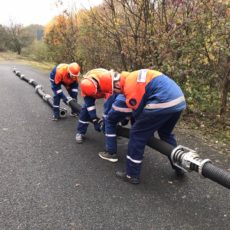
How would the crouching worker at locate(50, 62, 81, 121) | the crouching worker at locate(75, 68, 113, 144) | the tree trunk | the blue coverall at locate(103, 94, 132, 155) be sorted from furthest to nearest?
the crouching worker at locate(50, 62, 81, 121) < the tree trunk < the crouching worker at locate(75, 68, 113, 144) < the blue coverall at locate(103, 94, 132, 155)

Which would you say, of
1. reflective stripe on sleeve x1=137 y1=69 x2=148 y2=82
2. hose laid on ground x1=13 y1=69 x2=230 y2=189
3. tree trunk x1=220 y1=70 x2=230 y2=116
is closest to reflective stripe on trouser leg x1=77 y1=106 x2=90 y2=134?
hose laid on ground x1=13 y1=69 x2=230 y2=189

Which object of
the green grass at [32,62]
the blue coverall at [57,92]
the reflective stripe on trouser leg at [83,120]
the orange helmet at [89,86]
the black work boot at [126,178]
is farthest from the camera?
the green grass at [32,62]

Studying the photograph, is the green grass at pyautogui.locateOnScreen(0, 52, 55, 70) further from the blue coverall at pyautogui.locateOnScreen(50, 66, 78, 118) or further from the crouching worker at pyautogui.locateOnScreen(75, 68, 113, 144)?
the crouching worker at pyautogui.locateOnScreen(75, 68, 113, 144)

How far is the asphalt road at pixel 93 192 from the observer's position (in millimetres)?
3557

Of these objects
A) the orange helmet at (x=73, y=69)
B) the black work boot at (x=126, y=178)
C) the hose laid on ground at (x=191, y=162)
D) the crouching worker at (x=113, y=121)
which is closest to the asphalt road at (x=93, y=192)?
the black work boot at (x=126, y=178)

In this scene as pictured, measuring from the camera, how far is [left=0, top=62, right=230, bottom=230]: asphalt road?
11.7 feet

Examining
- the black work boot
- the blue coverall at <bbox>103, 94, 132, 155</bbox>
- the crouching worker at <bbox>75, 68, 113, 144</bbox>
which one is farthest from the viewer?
the crouching worker at <bbox>75, 68, 113, 144</bbox>

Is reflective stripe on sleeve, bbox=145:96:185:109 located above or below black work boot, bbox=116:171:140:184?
above

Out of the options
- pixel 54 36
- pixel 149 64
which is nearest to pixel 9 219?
pixel 149 64

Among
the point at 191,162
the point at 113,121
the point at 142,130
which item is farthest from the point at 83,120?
the point at 191,162

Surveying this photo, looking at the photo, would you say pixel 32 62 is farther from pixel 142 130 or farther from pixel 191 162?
pixel 191 162

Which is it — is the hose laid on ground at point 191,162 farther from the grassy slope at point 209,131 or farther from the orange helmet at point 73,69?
the orange helmet at point 73,69

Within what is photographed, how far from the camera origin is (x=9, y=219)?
357 centimetres

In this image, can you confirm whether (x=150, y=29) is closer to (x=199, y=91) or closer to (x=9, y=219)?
(x=199, y=91)
